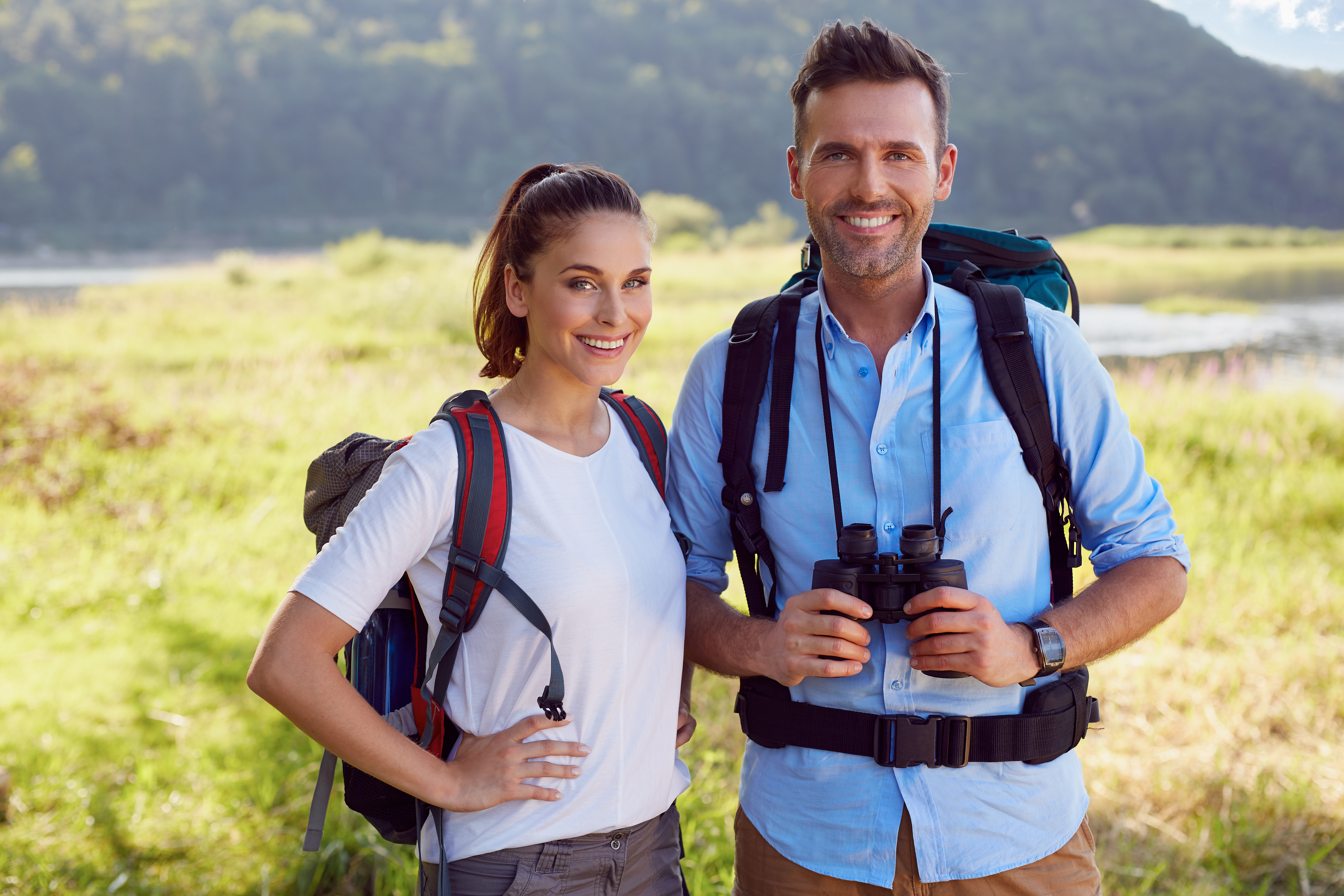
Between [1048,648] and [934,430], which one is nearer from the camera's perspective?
[1048,648]

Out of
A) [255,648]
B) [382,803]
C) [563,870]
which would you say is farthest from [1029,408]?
[255,648]

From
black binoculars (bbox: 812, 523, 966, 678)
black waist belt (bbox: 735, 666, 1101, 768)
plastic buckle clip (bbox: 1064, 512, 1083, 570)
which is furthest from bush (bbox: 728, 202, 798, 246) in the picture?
black binoculars (bbox: 812, 523, 966, 678)

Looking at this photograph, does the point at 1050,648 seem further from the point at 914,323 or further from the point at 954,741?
the point at 914,323

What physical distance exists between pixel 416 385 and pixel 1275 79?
202 feet

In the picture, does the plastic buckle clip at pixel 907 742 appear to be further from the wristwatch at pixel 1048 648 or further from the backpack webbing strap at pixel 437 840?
the backpack webbing strap at pixel 437 840

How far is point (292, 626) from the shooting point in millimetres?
1547

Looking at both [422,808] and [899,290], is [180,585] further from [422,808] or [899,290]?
[899,290]

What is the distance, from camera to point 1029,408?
71.9 inches

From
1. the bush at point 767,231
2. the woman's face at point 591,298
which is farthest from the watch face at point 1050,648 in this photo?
the bush at point 767,231

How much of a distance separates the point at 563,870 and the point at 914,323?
4.33 feet

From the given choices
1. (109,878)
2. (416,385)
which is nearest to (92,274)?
(416,385)

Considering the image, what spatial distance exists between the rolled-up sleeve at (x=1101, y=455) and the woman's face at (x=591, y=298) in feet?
2.77

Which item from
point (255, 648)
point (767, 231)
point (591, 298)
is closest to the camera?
point (591, 298)

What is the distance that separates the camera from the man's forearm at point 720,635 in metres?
1.86
